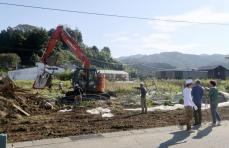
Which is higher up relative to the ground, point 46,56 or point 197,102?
point 46,56

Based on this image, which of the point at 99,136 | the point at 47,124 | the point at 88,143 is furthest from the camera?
the point at 47,124

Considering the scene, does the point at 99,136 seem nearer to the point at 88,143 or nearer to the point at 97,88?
the point at 88,143

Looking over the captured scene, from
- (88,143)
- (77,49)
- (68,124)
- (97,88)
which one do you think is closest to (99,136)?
(88,143)

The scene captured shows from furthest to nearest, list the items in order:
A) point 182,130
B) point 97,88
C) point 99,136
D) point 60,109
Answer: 1. point 97,88
2. point 60,109
3. point 182,130
4. point 99,136

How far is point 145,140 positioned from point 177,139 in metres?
1.04

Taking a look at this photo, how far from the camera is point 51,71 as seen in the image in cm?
2850

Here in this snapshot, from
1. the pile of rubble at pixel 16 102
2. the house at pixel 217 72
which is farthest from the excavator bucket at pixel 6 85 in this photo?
the house at pixel 217 72

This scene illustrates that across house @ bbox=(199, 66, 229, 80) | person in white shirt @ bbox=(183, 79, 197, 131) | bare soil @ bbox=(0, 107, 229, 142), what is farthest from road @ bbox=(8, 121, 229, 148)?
house @ bbox=(199, 66, 229, 80)

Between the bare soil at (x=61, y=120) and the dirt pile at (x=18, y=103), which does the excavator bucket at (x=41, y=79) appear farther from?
the bare soil at (x=61, y=120)

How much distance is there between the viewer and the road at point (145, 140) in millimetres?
11992

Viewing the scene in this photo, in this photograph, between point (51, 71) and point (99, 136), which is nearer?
point (99, 136)

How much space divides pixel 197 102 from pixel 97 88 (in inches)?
510

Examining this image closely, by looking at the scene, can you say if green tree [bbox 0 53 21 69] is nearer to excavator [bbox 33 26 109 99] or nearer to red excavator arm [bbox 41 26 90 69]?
red excavator arm [bbox 41 26 90 69]

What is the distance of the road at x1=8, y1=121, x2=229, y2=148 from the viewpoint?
1199cm
